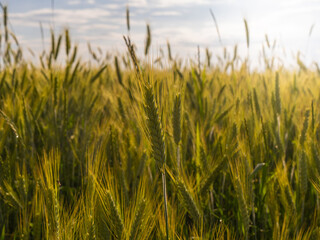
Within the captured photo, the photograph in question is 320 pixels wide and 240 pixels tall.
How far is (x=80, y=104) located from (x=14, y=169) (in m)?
1.00

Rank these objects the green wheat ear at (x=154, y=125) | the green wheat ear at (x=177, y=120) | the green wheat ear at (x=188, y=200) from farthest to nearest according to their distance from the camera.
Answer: the green wheat ear at (x=177, y=120) → the green wheat ear at (x=188, y=200) → the green wheat ear at (x=154, y=125)

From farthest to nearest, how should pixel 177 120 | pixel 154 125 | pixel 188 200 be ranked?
pixel 177 120 < pixel 188 200 < pixel 154 125

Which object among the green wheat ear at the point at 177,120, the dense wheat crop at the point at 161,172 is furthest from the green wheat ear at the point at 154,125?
the green wheat ear at the point at 177,120

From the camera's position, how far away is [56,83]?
174 centimetres

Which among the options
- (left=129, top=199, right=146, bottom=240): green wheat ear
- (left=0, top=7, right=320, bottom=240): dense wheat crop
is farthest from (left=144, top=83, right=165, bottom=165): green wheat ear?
(left=129, top=199, right=146, bottom=240): green wheat ear

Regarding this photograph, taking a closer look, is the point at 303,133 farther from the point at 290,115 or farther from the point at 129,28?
the point at 129,28

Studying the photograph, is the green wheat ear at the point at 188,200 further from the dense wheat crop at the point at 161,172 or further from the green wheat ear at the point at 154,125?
the green wheat ear at the point at 154,125

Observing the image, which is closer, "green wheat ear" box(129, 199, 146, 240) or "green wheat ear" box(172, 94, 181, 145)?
"green wheat ear" box(129, 199, 146, 240)

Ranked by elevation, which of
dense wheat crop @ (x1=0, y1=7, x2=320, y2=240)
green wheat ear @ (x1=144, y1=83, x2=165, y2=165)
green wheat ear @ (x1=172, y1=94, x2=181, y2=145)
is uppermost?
green wheat ear @ (x1=144, y1=83, x2=165, y2=165)

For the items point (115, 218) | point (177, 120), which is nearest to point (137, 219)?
point (115, 218)

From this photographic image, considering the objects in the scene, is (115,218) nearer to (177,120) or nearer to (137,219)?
(137,219)

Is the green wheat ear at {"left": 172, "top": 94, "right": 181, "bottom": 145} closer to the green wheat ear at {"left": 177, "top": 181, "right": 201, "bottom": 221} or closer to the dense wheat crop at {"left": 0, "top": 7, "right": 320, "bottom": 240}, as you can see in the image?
the dense wheat crop at {"left": 0, "top": 7, "right": 320, "bottom": 240}

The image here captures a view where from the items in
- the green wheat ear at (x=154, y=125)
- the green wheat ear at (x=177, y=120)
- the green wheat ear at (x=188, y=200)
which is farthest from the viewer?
the green wheat ear at (x=177, y=120)

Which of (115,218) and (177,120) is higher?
(177,120)
